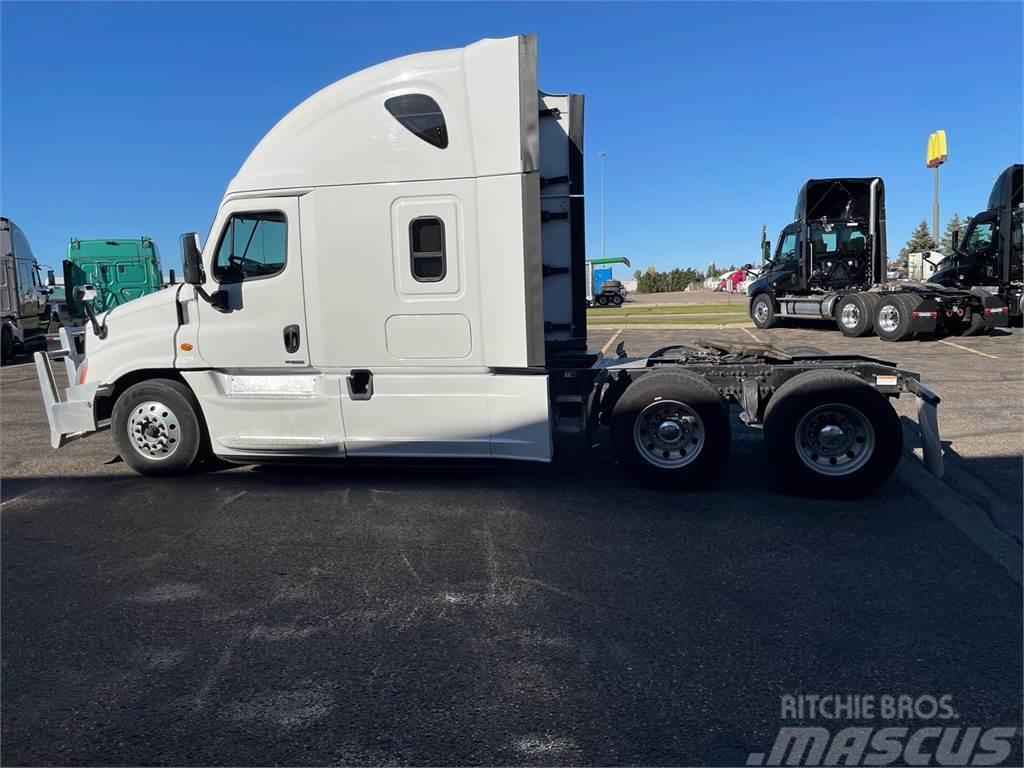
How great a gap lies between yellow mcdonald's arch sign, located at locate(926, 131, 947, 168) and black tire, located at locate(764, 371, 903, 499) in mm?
34922

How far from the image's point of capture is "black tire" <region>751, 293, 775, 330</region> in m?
21.6

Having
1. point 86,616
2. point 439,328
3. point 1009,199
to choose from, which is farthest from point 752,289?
point 86,616

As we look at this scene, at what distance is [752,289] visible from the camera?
22.3 m

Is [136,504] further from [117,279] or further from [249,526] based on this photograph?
[117,279]

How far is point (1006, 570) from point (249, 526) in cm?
483

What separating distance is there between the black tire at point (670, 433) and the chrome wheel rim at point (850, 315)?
14244 millimetres

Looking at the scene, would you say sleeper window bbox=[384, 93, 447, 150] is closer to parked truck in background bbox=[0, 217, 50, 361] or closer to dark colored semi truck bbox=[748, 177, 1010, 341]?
dark colored semi truck bbox=[748, 177, 1010, 341]

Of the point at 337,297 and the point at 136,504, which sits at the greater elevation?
the point at 337,297

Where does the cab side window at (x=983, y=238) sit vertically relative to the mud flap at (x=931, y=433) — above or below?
above

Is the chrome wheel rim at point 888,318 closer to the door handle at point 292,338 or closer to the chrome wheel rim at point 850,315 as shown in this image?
the chrome wheel rim at point 850,315

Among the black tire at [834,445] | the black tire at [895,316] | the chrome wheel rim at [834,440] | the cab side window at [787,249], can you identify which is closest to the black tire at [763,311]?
the cab side window at [787,249]

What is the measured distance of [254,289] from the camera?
6137 millimetres

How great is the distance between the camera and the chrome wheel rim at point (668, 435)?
5762mm

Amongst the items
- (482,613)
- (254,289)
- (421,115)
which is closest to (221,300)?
(254,289)
